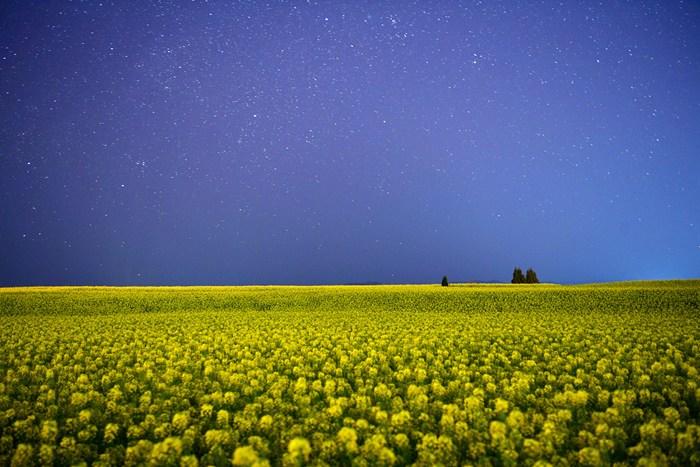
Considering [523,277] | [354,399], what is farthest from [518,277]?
[354,399]

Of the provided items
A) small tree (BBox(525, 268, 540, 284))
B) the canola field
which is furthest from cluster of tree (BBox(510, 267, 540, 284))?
the canola field

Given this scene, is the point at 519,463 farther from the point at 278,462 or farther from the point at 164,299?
the point at 164,299

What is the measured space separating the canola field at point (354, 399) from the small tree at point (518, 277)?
6917 centimetres

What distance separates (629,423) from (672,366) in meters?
3.95

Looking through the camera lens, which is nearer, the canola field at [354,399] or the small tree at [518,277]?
the canola field at [354,399]

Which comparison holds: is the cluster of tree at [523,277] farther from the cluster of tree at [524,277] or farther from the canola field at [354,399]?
the canola field at [354,399]

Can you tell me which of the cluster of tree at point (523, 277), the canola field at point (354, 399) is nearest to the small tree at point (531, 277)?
the cluster of tree at point (523, 277)

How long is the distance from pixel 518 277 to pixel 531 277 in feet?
7.72

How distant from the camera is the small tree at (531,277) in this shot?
264 ft

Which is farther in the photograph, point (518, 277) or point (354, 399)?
point (518, 277)

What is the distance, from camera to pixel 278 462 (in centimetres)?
528

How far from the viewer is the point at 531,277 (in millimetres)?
81250

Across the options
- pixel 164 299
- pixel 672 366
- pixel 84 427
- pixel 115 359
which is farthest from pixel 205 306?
pixel 672 366

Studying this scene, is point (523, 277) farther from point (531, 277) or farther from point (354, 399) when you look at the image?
point (354, 399)
